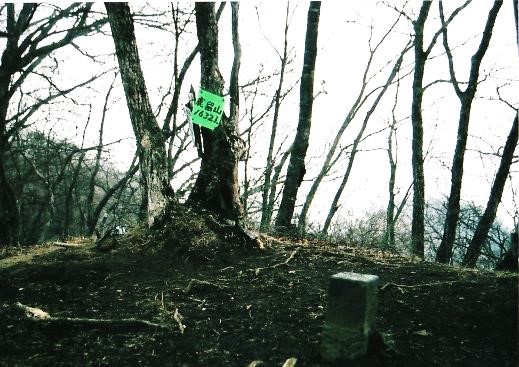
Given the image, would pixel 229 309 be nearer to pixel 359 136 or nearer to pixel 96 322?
pixel 96 322

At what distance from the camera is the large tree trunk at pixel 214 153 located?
5.28 metres

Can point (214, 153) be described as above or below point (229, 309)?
above

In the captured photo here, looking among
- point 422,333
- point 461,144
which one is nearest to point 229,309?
point 422,333

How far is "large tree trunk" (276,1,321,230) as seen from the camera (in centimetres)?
701

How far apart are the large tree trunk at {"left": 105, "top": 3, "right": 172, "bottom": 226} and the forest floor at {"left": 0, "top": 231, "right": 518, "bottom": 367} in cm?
84

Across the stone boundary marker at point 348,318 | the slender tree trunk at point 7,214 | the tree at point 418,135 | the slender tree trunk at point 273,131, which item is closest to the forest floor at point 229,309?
the stone boundary marker at point 348,318

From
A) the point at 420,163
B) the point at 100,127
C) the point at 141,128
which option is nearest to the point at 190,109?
the point at 141,128

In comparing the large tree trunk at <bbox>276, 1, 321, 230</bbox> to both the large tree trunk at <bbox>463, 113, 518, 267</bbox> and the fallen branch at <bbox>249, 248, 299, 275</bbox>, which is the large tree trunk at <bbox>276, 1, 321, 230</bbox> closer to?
the fallen branch at <bbox>249, 248, 299, 275</bbox>

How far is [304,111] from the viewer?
23.1ft

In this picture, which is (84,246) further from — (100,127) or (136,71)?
(100,127)

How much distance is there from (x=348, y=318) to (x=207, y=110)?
133 inches

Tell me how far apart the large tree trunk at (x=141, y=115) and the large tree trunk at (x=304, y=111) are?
2.64m

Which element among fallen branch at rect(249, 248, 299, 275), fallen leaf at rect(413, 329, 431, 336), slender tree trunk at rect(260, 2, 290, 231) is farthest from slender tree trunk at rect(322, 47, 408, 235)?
fallen leaf at rect(413, 329, 431, 336)

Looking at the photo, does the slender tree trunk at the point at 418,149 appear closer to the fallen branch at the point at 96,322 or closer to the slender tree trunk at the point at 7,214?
the fallen branch at the point at 96,322
